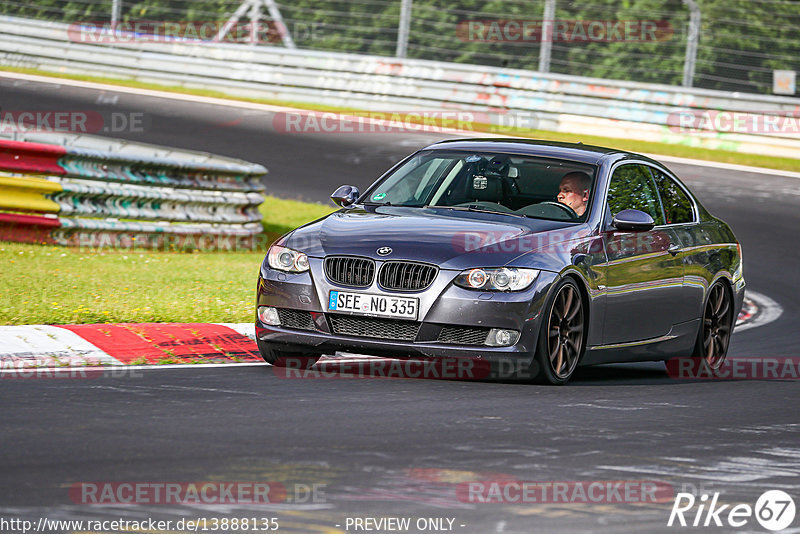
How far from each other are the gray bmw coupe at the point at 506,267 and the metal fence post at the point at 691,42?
1362cm

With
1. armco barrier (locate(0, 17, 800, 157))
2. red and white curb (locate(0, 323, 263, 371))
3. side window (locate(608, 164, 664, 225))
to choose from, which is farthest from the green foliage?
red and white curb (locate(0, 323, 263, 371))

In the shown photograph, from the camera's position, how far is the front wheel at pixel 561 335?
8.45 metres

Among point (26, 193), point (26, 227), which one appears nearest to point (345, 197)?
point (26, 193)

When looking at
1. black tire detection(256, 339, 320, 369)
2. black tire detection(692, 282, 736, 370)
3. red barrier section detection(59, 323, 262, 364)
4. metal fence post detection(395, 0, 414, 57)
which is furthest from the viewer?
metal fence post detection(395, 0, 414, 57)

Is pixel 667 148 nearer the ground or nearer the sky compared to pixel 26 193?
nearer the sky

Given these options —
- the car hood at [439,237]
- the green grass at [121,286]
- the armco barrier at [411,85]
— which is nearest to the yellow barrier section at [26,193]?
the green grass at [121,286]

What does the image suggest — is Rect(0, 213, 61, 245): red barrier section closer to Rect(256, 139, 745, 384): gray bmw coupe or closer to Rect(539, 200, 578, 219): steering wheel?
Rect(256, 139, 745, 384): gray bmw coupe

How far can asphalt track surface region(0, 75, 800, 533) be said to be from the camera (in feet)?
17.4

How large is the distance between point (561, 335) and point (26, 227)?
21.1ft

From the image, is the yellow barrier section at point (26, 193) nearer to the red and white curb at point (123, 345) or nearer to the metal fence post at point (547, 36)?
the red and white curb at point (123, 345)

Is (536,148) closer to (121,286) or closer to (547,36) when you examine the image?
(121,286)

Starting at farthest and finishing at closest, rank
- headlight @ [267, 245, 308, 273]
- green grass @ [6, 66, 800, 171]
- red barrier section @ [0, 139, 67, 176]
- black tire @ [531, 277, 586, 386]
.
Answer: green grass @ [6, 66, 800, 171]
red barrier section @ [0, 139, 67, 176]
headlight @ [267, 245, 308, 273]
black tire @ [531, 277, 586, 386]

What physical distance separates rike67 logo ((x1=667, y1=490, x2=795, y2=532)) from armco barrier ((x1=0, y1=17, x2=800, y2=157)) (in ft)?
59.4

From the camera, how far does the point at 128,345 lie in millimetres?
9156
